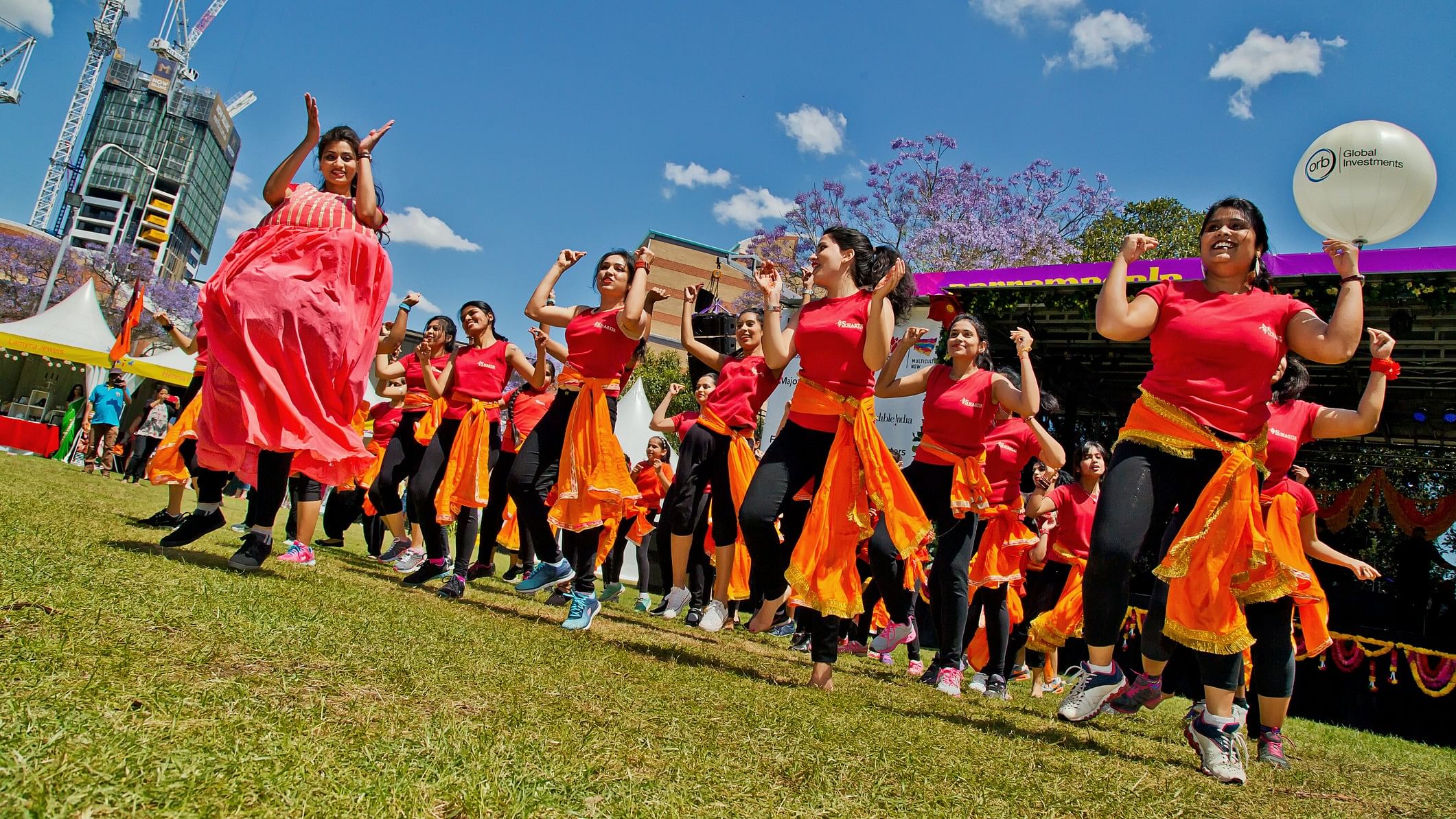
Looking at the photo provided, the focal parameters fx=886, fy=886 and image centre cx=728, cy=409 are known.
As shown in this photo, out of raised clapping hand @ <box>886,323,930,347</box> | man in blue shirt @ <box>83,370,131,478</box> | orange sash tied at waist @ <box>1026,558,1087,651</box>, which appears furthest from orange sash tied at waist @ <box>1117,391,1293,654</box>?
man in blue shirt @ <box>83,370,131,478</box>

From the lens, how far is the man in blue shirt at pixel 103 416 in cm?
1464

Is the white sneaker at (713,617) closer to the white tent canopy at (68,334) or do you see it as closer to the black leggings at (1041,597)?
the black leggings at (1041,597)

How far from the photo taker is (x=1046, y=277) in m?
10.6

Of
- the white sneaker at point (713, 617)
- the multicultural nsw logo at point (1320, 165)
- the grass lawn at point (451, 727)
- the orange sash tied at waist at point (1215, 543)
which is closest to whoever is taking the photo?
the grass lawn at point (451, 727)

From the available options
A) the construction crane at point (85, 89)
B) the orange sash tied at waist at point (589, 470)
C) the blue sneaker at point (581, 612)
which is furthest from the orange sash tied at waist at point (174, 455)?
the construction crane at point (85, 89)

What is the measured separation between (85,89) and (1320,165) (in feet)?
437

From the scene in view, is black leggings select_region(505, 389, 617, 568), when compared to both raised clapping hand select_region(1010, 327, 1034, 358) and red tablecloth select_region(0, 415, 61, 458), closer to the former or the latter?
raised clapping hand select_region(1010, 327, 1034, 358)

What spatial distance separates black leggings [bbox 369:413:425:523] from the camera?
6.15 m

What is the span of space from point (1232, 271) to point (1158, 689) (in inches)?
69.1

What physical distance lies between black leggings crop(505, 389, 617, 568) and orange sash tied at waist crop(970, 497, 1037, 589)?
8.08 feet

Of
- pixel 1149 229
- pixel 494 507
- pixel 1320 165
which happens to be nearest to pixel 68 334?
pixel 494 507

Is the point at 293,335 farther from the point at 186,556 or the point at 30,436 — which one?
the point at 30,436

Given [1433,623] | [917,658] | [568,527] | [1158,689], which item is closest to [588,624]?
[568,527]

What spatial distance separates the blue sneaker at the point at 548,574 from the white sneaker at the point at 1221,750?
9.68 feet
